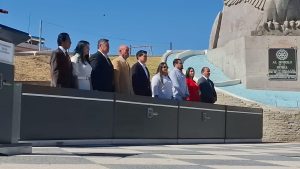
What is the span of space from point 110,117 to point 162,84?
219 cm

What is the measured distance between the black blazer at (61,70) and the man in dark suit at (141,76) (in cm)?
197

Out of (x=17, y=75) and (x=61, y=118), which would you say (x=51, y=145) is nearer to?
(x=61, y=118)

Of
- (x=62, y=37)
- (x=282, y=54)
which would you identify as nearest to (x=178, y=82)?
(x=62, y=37)

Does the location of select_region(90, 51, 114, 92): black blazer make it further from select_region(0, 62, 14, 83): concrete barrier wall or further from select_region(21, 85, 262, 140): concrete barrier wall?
select_region(0, 62, 14, 83): concrete barrier wall

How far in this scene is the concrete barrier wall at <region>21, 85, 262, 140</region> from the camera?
8.22 meters

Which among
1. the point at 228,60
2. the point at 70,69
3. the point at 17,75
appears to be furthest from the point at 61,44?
the point at 17,75

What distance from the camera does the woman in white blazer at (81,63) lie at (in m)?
9.12

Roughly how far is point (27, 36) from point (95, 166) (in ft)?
6.23

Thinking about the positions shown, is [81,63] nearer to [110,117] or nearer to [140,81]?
[110,117]

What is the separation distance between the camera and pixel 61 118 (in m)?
8.69

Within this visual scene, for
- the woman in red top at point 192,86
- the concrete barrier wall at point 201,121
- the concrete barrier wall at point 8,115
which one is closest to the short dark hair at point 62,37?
the concrete barrier wall at point 8,115

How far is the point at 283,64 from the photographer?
76.2ft

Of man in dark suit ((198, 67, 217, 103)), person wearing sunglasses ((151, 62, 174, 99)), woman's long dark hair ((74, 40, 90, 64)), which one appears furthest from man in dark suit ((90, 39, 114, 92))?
man in dark suit ((198, 67, 217, 103))

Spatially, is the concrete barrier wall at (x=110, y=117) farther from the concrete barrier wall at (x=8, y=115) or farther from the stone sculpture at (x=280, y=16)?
the stone sculpture at (x=280, y=16)
